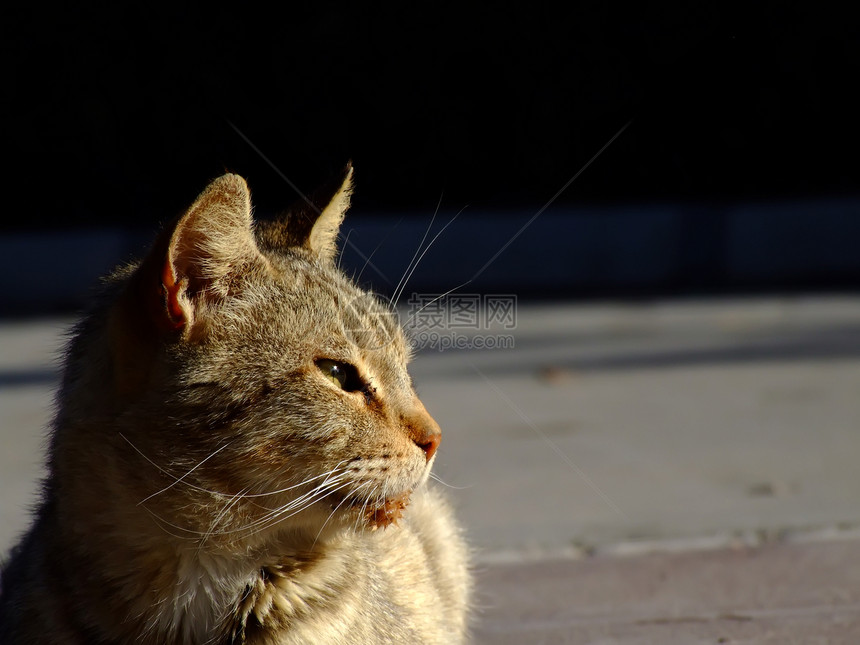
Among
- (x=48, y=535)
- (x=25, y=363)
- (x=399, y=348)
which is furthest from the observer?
(x=25, y=363)

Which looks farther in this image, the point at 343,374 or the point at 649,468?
the point at 649,468

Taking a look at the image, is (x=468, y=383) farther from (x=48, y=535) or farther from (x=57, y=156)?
(x=57, y=156)

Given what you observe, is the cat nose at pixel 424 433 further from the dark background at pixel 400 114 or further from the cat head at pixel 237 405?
the dark background at pixel 400 114

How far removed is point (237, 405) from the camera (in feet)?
7.08

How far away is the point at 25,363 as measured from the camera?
709cm

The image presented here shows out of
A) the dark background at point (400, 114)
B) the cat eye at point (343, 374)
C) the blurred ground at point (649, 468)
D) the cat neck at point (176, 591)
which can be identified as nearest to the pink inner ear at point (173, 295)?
the cat eye at point (343, 374)

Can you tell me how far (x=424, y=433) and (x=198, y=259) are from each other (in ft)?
2.04

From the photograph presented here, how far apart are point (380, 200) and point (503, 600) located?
6481mm

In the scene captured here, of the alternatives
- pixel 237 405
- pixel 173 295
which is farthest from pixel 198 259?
pixel 237 405

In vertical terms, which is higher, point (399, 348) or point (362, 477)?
point (399, 348)

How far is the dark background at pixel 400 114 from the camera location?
891cm

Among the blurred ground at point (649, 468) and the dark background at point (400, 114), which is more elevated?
the dark background at point (400, 114)

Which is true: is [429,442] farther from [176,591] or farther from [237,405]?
[176,591]

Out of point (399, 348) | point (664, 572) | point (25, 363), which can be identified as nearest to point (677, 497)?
point (664, 572)
